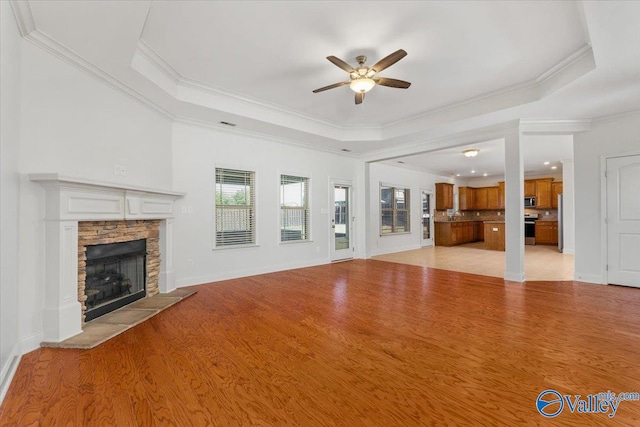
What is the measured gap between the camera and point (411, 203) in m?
9.73

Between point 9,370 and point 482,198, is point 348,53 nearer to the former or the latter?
point 9,370

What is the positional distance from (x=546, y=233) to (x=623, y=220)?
6.60 meters

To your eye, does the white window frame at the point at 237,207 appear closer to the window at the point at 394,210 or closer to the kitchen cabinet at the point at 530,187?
the window at the point at 394,210

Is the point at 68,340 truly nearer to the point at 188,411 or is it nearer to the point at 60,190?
the point at 60,190

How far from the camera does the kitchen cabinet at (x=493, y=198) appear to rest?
37.3 feet

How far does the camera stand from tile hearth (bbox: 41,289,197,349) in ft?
8.35

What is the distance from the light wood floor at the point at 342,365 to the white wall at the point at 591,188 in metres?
1.14

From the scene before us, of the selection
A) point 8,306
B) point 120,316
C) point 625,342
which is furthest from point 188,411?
point 625,342

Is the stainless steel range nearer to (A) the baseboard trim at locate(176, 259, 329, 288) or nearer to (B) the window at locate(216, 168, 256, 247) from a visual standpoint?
(A) the baseboard trim at locate(176, 259, 329, 288)

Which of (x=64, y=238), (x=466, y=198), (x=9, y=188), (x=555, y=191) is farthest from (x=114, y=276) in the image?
(x=555, y=191)

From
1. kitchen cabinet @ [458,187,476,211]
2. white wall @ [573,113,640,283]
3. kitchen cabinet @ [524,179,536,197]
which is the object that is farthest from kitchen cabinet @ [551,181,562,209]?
white wall @ [573,113,640,283]

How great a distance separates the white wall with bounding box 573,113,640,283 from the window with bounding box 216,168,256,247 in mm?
5839

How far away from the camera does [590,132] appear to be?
4777 millimetres

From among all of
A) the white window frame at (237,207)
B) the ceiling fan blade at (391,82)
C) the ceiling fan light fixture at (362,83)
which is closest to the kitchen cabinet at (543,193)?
the ceiling fan blade at (391,82)
